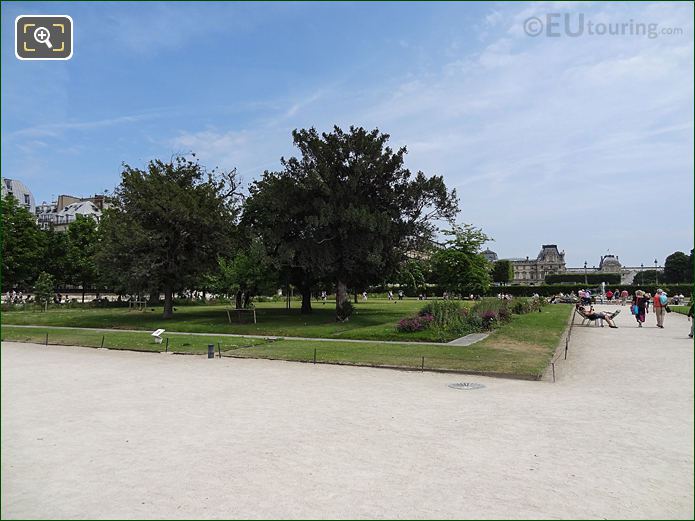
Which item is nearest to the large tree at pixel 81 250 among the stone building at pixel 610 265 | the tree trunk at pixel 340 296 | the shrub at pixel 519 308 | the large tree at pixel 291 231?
the large tree at pixel 291 231

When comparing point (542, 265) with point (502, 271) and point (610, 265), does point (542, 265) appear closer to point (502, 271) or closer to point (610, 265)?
point (610, 265)

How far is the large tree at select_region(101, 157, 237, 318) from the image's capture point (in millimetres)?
36438

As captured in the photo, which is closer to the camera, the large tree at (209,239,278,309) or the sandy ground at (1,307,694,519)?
the sandy ground at (1,307,694,519)

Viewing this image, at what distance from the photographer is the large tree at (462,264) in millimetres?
45844

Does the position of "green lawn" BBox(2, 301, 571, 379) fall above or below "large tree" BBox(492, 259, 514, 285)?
below

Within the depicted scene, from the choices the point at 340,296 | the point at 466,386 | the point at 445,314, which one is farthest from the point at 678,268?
the point at 466,386

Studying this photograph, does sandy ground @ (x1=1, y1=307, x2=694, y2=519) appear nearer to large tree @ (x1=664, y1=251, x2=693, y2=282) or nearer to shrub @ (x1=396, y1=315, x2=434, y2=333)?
shrub @ (x1=396, y1=315, x2=434, y2=333)

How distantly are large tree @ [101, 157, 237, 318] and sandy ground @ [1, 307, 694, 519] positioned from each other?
2287cm

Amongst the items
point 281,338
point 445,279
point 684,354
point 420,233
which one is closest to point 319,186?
point 420,233

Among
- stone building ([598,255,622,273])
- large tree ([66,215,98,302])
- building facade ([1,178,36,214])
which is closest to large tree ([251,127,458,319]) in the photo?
building facade ([1,178,36,214])

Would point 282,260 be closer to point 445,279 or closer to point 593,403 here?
point 445,279

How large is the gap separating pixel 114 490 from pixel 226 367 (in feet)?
34.5

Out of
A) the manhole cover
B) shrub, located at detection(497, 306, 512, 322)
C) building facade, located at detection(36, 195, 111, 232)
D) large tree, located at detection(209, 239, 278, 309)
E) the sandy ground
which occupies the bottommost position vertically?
the manhole cover

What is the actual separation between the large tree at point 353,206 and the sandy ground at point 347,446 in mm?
18858
